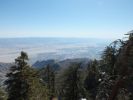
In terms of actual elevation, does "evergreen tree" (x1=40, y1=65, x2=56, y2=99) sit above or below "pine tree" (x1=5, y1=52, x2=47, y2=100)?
below

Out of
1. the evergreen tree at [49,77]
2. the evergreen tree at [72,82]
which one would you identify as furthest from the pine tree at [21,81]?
the evergreen tree at [49,77]

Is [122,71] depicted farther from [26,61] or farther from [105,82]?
[26,61]

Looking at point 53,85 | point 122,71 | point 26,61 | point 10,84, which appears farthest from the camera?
point 53,85

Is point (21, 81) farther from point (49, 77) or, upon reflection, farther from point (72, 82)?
point (49, 77)

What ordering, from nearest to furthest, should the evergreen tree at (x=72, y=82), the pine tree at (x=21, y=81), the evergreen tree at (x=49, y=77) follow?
the pine tree at (x=21, y=81) < the evergreen tree at (x=72, y=82) < the evergreen tree at (x=49, y=77)

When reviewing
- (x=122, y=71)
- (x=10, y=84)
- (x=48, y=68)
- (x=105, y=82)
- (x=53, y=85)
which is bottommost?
(x=53, y=85)

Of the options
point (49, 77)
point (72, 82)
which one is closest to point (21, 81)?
point (72, 82)

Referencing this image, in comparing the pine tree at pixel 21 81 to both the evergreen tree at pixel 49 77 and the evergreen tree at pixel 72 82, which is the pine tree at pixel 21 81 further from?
the evergreen tree at pixel 49 77

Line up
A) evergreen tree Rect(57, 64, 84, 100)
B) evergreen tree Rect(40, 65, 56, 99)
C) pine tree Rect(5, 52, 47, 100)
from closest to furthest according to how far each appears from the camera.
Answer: pine tree Rect(5, 52, 47, 100), evergreen tree Rect(57, 64, 84, 100), evergreen tree Rect(40, 65, 56, 99)

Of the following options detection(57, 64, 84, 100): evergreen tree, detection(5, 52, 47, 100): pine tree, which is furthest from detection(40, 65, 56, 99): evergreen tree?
detection(5, 52, 47, 100): pine tree

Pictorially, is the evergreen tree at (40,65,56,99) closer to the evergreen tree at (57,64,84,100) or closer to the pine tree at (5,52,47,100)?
the evergreen tree at (57,64,84,100)

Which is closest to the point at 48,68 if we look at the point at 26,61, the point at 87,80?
the point at 87,80
